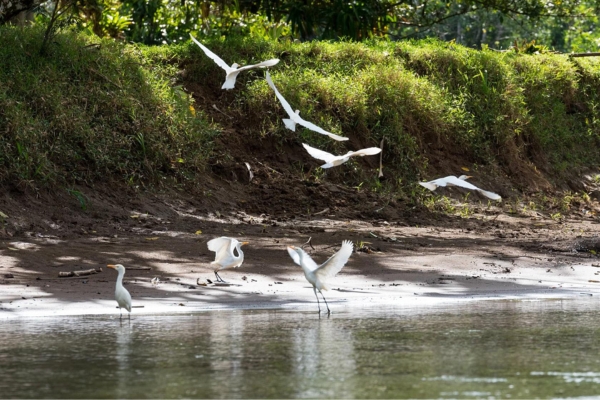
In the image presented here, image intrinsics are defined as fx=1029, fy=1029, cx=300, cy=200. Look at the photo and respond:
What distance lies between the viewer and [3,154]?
10.7m

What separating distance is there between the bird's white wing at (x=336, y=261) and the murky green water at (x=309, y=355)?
0.29 m

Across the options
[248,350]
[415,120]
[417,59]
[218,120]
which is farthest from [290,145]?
[248,350]

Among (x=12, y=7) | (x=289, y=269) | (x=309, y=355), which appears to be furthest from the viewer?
(x=12, y=7)

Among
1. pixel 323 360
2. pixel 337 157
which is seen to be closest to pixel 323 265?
pixel 323 360

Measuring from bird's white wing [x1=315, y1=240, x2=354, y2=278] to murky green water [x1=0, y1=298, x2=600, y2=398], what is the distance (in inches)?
11.2

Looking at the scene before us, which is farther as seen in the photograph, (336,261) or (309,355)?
(336,261)

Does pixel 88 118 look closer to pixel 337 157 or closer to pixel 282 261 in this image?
pixel 282 261

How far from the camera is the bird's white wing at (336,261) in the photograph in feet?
21.0

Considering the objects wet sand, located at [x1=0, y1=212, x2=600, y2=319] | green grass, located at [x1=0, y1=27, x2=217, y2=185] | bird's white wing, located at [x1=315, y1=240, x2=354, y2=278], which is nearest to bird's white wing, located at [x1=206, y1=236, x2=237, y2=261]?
wet sand, located at [x1=0, y1=212, x2=600, y2=319]

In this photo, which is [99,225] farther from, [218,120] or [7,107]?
[218,120]

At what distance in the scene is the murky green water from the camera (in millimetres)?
4301

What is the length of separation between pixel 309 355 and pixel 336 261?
1.43 metres

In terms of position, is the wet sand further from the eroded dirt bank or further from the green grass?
the green grass

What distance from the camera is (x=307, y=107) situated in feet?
44.3
